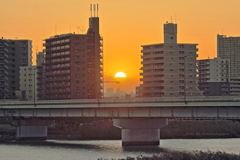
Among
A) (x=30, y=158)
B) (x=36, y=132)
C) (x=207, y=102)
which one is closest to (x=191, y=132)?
(x=36, y=132)

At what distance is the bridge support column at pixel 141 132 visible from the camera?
120 m

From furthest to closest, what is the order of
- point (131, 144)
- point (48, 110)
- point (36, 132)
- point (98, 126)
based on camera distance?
1. point (98, 126)
2. point (36, 132)
3. point (48, 110)
4. point (131, 144)

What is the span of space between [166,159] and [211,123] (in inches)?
3773

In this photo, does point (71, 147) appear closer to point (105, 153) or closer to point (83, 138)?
point (105, 153)

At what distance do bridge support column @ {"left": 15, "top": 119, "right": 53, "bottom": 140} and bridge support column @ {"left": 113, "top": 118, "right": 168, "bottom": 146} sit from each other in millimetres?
29574

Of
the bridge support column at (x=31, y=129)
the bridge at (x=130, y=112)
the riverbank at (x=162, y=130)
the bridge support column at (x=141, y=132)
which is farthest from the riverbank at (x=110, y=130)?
the bridge support column at (x=141, y=132)

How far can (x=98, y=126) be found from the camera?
162125 mm

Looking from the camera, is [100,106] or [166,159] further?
[100,106]

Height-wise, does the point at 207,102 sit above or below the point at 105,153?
above

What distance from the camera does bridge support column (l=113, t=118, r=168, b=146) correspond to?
120m

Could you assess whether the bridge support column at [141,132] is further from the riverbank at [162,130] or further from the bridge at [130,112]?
the riverbank at [162,130]

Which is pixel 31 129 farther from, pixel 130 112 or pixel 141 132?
pixel 130 112

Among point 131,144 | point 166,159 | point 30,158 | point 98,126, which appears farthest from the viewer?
point 98,126

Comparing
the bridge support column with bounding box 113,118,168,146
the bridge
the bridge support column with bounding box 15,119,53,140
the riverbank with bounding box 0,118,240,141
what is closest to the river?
the bridge support column with bounding box 113,118,168,146
